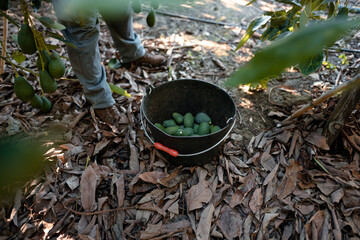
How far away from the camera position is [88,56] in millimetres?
1412

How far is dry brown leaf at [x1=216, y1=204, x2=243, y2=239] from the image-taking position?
121 cm

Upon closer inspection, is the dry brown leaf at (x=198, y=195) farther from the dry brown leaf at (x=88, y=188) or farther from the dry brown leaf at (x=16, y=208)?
the dry brown leaf at (x=16, y=208)

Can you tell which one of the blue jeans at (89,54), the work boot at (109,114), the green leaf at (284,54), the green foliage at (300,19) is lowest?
the work boot at (109,114)

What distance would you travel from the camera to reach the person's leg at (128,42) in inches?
74.3

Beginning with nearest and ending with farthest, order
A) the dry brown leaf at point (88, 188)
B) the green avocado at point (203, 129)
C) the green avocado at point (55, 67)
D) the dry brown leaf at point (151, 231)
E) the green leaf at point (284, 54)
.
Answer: the green leaf at point (284, 54) → the green avocado at point (55, 67) → the dry brown leaf at point (151, 231) → the dry brown leaf at point (88, 188) → the green avocado at point (203, 129)

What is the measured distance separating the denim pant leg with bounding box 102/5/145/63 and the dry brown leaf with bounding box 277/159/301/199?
153 cm

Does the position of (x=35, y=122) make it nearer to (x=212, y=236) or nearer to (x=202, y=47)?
(x=212, y=236)

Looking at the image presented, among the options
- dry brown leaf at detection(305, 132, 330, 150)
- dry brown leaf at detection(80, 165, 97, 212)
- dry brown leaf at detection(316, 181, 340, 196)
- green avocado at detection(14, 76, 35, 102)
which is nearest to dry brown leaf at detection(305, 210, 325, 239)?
dry brown leaf at detection(316, 181, 340, 196)

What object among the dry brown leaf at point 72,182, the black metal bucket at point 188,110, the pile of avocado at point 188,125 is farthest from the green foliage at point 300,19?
the dry brown leaf at point 72,182

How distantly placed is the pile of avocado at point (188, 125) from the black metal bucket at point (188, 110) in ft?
0.23

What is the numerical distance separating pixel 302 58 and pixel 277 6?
3.76 meters

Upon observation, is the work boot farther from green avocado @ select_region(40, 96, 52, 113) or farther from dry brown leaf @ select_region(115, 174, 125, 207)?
dry brown leaf @ select_region(115, 174, 125, 207)

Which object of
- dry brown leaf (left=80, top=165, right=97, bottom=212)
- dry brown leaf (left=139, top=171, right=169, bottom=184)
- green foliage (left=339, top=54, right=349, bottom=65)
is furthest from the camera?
green foliage (left=339, top=54, right=349, bottom=65)

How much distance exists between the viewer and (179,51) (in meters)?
2.48
